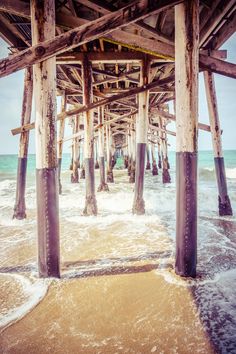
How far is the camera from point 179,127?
8.21ft

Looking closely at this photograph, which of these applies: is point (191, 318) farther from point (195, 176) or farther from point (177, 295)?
point (195, 176)

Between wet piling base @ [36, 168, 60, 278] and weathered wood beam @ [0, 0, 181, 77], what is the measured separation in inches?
41.6

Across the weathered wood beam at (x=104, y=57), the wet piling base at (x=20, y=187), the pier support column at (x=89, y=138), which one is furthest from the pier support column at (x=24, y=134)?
the pier support column at (x=89, y=138)

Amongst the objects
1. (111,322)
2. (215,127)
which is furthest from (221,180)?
(111,322)

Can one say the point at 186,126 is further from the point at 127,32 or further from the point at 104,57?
the point at 104,57

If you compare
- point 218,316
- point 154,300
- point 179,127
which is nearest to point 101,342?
point 154,300

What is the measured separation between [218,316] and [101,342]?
1.02 metres

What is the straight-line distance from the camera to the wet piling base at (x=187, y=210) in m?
2.51

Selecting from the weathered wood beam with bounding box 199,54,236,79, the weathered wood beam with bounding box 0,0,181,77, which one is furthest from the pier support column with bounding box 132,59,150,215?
the weathered wood beam with bounding box 0,0,181,77

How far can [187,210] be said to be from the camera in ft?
8.38

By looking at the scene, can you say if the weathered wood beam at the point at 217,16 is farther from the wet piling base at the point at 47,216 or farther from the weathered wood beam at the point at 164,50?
the wet piling base at the point at 47,216

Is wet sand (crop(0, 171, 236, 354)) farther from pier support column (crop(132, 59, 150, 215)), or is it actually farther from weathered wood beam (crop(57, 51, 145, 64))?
weathered wood beam (crop(57, 51, 145, 64))

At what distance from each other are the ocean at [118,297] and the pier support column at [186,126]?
0.40m

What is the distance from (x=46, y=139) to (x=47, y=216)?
2.73 ft
